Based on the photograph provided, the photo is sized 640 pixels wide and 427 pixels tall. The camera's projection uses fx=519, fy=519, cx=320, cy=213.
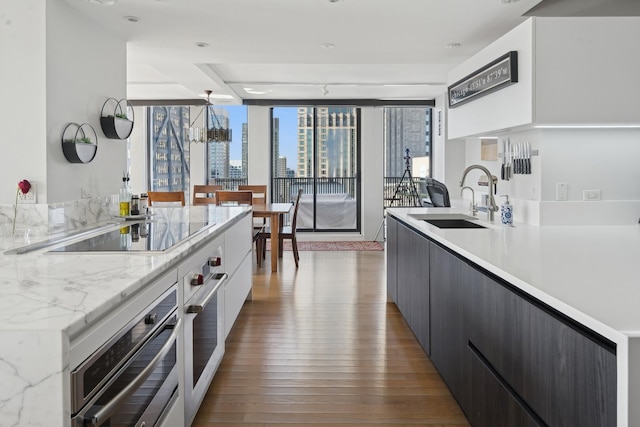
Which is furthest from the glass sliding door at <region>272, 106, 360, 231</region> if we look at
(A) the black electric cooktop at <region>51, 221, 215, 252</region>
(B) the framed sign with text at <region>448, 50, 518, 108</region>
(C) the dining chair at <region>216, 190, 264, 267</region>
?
(A) the black electric cooktop at <region>51, 221, 215, 252</region>

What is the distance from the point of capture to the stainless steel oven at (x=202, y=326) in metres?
2.16

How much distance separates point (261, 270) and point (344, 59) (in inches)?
106

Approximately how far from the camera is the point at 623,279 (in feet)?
5.09

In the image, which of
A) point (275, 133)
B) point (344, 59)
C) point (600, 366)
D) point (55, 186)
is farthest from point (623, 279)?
point (275, 133)

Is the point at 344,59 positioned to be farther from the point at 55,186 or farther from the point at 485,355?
the point at 485,355

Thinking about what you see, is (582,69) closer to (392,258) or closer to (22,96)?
(392,258)

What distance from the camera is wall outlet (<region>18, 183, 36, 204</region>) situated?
2826 millimetres

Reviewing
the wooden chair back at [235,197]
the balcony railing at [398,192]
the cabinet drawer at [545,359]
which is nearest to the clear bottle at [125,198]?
the wooden chair back at [235,197]

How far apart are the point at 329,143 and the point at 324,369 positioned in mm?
6536

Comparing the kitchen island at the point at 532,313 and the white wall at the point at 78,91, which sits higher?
the white wall at the point at 78,91

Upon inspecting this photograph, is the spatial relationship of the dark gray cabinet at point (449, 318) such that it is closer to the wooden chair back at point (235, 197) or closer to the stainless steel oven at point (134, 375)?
the stainless steel oven at point (134, 375)

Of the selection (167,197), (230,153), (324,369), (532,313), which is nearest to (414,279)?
(324,369)

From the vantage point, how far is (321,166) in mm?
9273

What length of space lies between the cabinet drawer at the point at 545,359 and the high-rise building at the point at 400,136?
724cm
